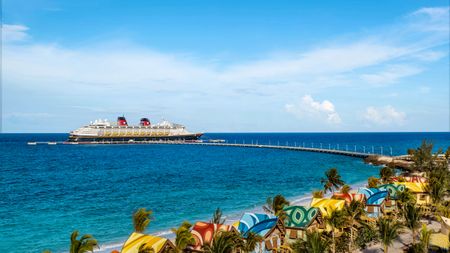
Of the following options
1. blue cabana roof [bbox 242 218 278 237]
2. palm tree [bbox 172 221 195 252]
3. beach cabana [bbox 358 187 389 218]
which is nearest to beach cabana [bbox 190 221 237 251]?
palm tree [bbox 172 221 195 252]

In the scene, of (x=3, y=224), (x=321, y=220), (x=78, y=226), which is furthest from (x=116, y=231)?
(x=321, y=220)

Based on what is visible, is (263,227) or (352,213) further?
(352,213)

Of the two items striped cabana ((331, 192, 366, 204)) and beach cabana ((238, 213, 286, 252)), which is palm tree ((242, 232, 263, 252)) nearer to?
beach cabana ((238, 213, 286, 252))

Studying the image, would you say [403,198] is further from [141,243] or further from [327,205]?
[141,243]

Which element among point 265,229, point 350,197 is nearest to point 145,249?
point 265,229

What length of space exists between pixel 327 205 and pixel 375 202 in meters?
7.50

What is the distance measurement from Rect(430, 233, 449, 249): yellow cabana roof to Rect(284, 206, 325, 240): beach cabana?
9339 millimetres

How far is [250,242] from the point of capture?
29.5 metres

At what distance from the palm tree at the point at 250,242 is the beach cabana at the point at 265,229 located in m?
1.18

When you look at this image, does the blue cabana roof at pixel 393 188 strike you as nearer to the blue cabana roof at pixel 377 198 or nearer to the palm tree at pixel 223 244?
the blue cabana roof at pixel 377 198

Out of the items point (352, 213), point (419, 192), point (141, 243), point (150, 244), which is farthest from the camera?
point (419, 192)

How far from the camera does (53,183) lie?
82.7 m

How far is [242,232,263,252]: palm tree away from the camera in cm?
2903

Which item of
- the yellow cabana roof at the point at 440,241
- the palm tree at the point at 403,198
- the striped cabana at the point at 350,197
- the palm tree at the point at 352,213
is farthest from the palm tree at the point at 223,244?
the palm tree at the point at 403,198
